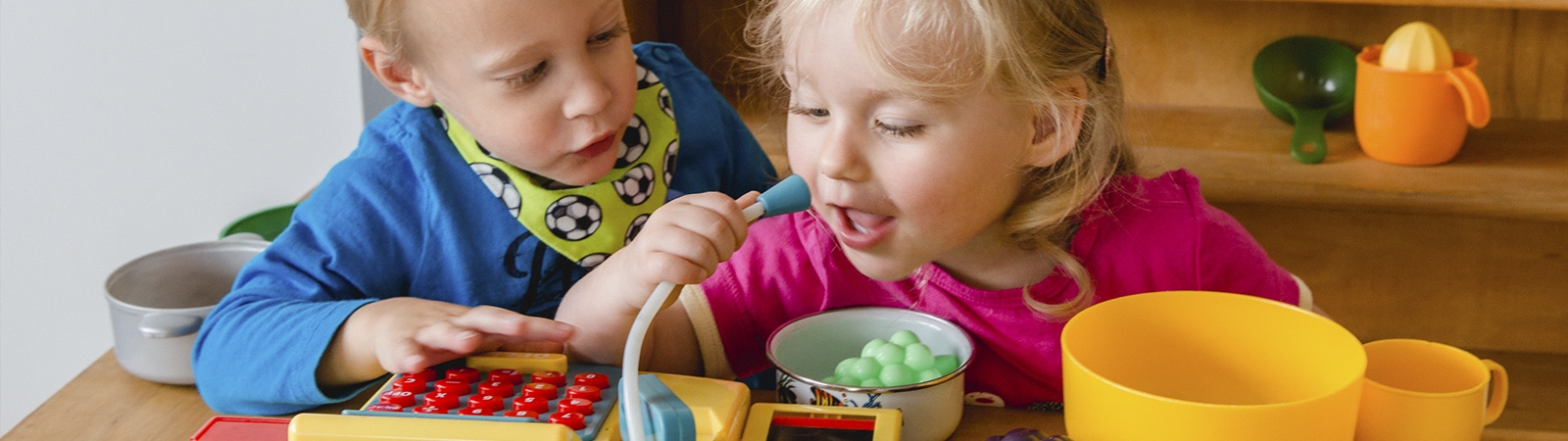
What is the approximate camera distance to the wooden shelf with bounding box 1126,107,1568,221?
56.1 inches

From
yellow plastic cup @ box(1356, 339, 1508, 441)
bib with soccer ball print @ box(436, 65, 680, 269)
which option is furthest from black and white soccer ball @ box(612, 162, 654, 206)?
yellow plastic cup @ box(1356, 339, 1508, 441)

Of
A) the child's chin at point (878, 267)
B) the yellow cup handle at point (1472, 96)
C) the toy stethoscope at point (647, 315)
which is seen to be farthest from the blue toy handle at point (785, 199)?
the yellow cup handle at point (1472, 96)

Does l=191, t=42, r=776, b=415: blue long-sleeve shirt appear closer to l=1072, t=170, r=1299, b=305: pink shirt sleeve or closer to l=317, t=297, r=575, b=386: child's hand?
l=317, t=297, r=575, b=386: child's hand

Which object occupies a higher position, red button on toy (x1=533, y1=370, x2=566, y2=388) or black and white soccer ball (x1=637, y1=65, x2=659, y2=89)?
black and white soccer ball (x1=637, y1=65, x2=659, y2=89)

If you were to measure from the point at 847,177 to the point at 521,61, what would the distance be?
0.27 meters

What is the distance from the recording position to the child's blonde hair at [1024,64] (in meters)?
0.79

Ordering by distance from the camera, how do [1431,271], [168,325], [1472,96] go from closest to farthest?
[168,325]
[1472,96]
[1431,271]

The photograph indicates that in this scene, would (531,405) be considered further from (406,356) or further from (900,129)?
(900,129)

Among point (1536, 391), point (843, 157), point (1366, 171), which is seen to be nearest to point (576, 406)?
point (843, 157)

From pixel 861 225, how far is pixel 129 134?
1.51 m

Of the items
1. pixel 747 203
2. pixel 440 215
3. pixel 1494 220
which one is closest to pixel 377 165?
pixel 440 215

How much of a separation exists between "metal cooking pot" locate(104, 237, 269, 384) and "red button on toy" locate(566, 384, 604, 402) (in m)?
0.35

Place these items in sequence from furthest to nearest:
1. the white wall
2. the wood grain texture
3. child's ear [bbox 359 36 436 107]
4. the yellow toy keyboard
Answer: the white wall
the wood grain texture
child's ear [bbox 359 36 436 107]
the yellow toy keyboard

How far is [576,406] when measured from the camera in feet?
2.48
